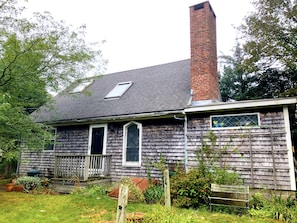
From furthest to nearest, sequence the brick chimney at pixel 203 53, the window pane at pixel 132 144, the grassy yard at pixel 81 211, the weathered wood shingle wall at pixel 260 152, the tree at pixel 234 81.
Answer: the tree at pixel 234 81 → the window pane at pixel 132 144 → the brick chimney at pixel 203 53 → the weathered wood shingle wall at pixel 260 152 → the grassy yard at pixel 81 211

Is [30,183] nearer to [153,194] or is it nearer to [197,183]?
[153,194]

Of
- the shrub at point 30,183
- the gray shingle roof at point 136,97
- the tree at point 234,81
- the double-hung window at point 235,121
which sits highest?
the tree at point 234,81

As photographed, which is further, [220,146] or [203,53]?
[203,53]

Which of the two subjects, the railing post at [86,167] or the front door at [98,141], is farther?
the front door at [98,141]

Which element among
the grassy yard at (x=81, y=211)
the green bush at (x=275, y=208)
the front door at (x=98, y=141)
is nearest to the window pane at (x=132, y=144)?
the front door at (x=98, y=141)

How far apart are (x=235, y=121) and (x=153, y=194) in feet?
11.1

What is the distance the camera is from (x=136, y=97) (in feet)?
32.9

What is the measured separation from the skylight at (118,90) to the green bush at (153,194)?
5.21m

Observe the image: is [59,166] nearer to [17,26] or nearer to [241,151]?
[17,26]

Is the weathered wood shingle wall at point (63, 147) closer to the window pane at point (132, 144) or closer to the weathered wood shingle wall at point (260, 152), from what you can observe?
the window pane at point (132, 144)

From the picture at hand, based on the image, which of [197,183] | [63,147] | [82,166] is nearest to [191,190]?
[197,183]

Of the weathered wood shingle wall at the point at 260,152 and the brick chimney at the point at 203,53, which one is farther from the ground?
the brick chimney at the point at 203,53

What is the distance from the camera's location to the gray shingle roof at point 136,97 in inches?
342

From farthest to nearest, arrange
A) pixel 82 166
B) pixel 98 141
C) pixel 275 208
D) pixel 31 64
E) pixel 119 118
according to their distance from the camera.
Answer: pixel 98 141, pixel 119 118, pixel 31 64, pixel 82 166, pixel 275 208
